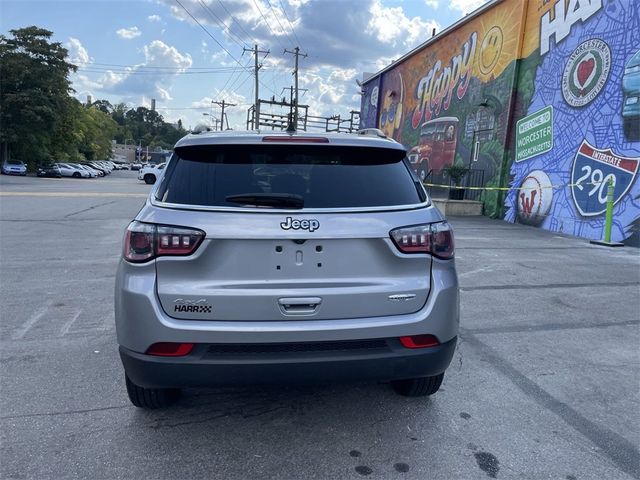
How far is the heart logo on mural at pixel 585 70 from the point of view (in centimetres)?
1281

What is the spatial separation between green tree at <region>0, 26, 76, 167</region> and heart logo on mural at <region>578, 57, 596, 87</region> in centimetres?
4830

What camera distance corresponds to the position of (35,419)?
10.1 feet

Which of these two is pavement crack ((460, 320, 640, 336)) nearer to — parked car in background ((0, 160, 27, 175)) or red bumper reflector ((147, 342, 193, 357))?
red bumper reflector ((147, 342, 193, 357))

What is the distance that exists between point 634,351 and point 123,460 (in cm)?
442

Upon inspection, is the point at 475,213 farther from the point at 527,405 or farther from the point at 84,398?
the point at 84,398

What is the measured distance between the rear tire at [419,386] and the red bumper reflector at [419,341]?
58 cm

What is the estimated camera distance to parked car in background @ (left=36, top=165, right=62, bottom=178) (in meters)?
47.9

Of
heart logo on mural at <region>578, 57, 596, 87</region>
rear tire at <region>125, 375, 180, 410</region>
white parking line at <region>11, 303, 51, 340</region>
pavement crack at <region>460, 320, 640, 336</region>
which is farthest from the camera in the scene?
heart logo on mural at <region>578, 57, 596, 87</region>

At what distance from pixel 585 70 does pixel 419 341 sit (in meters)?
13.2

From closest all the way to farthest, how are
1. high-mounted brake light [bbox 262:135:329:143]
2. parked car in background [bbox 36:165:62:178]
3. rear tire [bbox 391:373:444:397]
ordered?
high-mounted brake light [bbox 262:135:329:143] < rear tire [bbox 391:373:444:397] < parked car in background [bbox 36:165:62:178]

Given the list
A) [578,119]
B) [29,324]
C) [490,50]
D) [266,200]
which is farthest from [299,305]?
[490,50]

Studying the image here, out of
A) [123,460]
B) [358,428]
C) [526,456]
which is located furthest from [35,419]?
[526,456]

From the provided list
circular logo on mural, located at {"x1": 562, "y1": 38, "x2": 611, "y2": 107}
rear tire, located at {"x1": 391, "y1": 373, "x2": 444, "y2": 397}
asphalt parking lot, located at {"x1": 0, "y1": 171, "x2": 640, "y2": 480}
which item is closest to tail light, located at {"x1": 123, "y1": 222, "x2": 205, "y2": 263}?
asphalt parking lot, located at {"x1": 0, "y1": 171, "x2": 640, "y2": 480}

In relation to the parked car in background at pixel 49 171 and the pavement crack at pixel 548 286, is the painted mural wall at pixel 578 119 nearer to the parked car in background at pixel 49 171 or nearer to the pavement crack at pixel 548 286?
the pavement crack at pixel 548 286
